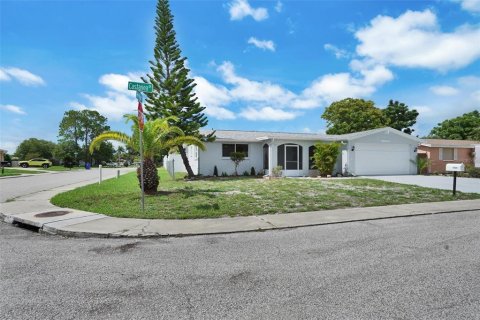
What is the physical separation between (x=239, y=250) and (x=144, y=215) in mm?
3450

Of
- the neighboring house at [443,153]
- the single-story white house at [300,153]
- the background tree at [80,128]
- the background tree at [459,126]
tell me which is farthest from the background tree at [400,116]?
the background tree at [80,128]

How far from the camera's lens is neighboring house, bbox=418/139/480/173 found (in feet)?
81.7

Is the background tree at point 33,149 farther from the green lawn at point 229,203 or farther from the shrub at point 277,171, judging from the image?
the green lawn at point 229,203

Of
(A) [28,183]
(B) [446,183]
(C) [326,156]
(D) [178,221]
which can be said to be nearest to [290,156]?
(C) [326,156]

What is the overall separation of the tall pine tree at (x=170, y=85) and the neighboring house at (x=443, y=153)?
63.8ft

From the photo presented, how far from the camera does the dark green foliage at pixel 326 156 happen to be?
792 inches

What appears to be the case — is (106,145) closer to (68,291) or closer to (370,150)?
(370,150)

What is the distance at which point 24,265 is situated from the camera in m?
4.21

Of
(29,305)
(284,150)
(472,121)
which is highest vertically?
(472,121)

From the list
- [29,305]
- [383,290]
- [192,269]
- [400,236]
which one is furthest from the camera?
[400,236]

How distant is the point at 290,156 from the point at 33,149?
6900 centimetres

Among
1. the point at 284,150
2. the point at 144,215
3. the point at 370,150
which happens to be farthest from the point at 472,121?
the point at 144,215

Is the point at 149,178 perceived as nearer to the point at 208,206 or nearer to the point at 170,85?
the point at 208,206

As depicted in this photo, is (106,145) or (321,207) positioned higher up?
(106,145)
